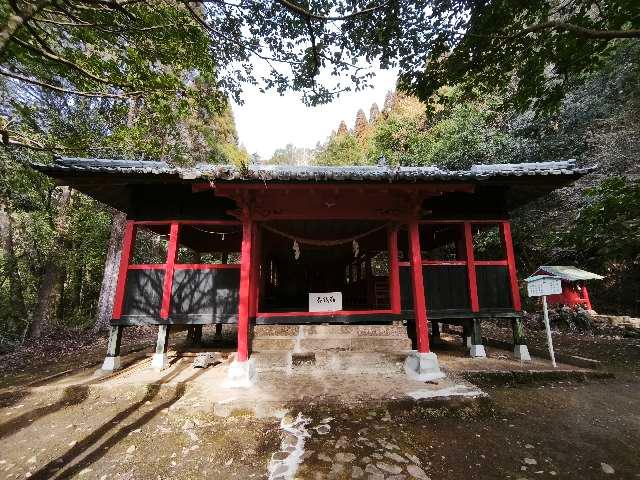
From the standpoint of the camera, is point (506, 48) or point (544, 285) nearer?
point (506, 48)

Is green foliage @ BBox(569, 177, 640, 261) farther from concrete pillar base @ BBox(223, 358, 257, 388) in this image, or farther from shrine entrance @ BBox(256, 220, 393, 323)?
concrete pillar base @ BBox(223, 358, 257, 388)

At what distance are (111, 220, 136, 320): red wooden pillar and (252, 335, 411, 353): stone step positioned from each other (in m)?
3.21

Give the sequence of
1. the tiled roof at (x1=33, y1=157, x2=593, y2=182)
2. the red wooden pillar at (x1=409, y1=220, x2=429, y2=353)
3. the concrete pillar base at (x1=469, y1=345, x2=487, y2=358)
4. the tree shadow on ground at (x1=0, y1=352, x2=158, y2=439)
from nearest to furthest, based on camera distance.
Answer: the tree shadow on ground at (x1=0, y1=352, x2=158, y2=439)
the tiled roof at (x1=33, y1=157, x2=593, y2=182)
the red wooden pillar at (x1=409, y1=220, x2=429, y2=353)
the concrete pillar base at (x1=469, y1=345, x2=487, y2=358)

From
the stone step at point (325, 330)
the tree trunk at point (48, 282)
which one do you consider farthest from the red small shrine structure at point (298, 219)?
the tree trunk at point (48, 282)

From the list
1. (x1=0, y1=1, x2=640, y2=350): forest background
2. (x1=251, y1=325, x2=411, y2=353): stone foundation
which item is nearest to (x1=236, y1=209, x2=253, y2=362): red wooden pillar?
(x1=251, y1=325, x2=411, y2=353): stone foundation

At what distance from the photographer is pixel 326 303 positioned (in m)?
7.03

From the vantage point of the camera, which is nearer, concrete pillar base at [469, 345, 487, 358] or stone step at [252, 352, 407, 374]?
stone step at [252, 352, 407, 374]

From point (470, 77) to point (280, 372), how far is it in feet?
25.3

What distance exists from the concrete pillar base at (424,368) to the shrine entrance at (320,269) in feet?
3.42

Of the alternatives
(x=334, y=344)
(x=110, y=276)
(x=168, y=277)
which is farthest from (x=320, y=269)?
(x=110, y=276)

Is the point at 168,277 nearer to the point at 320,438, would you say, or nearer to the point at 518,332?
the point at 320,438

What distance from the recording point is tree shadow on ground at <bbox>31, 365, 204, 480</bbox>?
3.66 m

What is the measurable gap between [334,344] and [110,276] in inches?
432

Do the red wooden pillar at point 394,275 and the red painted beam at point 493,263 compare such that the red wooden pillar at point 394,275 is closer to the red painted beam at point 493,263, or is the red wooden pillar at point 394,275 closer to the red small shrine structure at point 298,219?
the red small shrine structure at point 298,219
